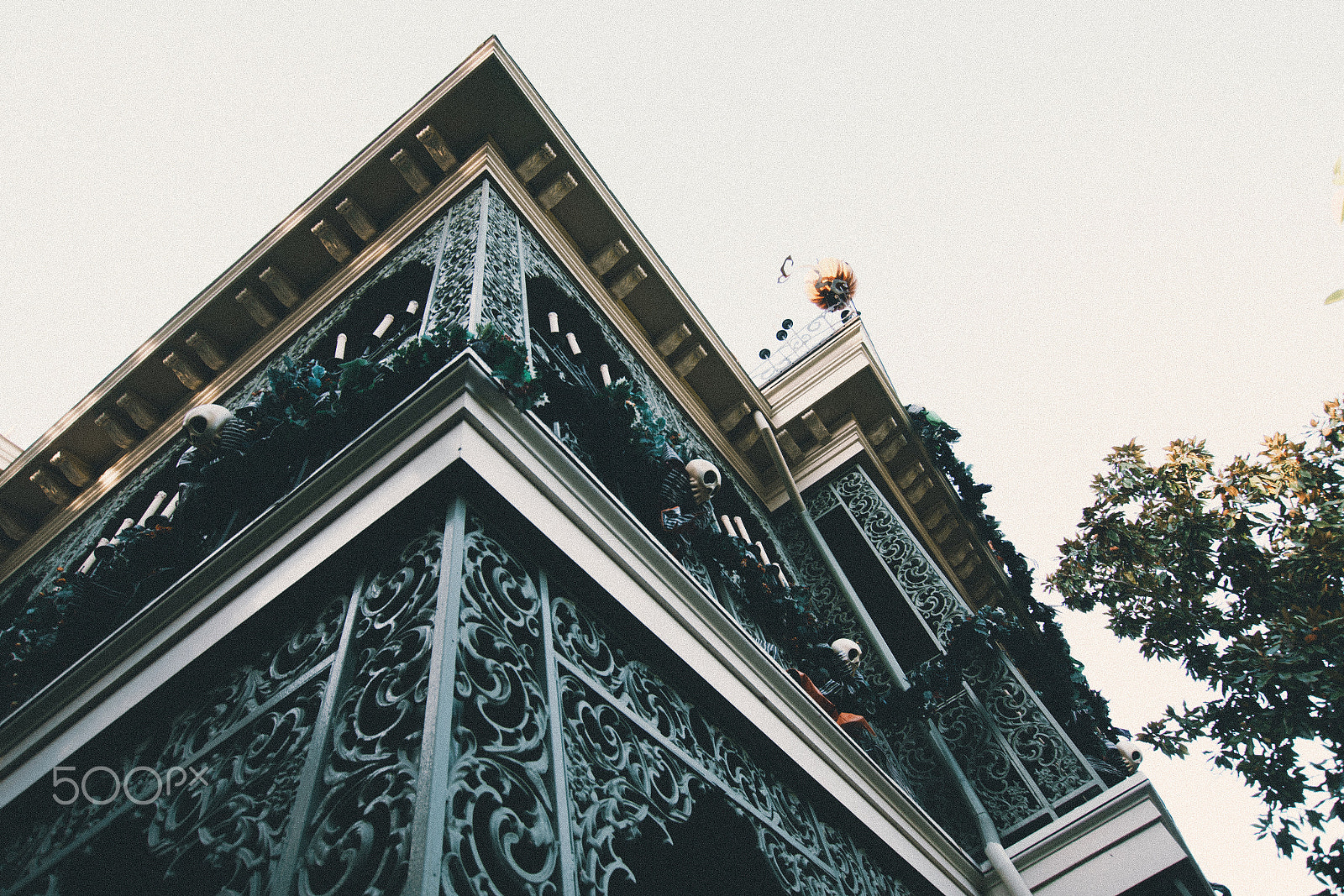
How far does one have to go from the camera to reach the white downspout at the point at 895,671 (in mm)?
5184

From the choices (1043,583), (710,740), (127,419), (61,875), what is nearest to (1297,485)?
(1043,583)

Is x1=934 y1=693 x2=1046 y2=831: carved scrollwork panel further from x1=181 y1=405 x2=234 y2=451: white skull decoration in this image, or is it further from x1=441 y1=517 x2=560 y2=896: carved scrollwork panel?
x1=181 y1=405 x2=234 y2=451: white skull decoration

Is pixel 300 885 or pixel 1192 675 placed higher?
pixel 300 885

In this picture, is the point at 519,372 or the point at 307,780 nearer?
the point at 307,780

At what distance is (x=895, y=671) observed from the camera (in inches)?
263

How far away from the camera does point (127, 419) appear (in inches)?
339

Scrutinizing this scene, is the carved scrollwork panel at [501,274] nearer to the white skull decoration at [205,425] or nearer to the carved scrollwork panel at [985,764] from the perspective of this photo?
the white skull decoration at [205,425]

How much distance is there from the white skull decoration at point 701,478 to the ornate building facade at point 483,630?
0.07 ft

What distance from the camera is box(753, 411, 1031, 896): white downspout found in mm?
5184

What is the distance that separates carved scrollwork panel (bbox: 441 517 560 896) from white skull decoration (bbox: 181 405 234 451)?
240 centimetres

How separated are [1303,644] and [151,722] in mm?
7126

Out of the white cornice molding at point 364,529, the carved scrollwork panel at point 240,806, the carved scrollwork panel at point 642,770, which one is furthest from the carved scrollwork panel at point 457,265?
the carved scrollwork panel at point 240,806

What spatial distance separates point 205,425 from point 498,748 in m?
3.24

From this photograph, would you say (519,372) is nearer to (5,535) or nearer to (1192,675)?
(1192,675)
